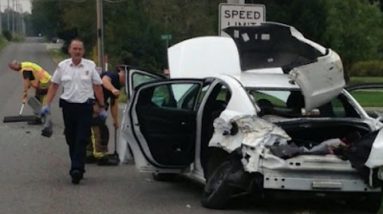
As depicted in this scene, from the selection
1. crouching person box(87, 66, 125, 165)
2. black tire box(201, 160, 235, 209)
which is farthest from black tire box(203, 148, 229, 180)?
crouching person box(87, 66, 125, 165)

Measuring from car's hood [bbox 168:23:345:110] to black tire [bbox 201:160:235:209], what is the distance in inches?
43.8

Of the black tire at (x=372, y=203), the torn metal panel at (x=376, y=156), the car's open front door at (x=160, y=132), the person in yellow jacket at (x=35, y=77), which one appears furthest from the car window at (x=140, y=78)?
the person in yellow jacket at (x=35, y=77)

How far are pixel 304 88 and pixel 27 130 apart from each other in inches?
376

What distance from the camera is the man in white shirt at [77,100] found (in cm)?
986

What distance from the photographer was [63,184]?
9.94 metres

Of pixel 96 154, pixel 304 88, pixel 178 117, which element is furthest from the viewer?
pixel 96 154

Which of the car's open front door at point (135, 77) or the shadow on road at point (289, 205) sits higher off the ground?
the car's open front door at point (135, 77)

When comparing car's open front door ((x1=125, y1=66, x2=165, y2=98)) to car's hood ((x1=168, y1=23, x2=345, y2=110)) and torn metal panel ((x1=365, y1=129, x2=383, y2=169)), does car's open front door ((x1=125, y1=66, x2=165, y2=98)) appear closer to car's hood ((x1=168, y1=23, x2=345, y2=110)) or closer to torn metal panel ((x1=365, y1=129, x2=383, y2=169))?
car's hood ((x1=168, y1=23, x2=345, y2=110))

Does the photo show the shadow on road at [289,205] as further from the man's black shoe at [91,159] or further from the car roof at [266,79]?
the man's black shoe at [91,159]

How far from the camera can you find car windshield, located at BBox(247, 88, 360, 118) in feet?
28.2

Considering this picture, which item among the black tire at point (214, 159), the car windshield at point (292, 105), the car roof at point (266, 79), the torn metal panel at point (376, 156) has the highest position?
the car roof at point (266, 79)

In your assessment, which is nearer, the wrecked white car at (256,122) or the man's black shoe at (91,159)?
the wrecked white car at (256,122)

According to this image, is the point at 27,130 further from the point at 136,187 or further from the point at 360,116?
the point at 360,116

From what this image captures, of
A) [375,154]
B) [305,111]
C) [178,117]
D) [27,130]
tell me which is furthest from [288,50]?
[27,130]
